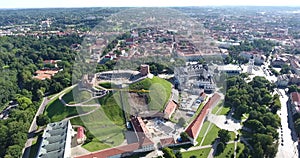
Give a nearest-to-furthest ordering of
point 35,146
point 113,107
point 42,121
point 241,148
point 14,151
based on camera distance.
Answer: point 14,151 < point 241,148 < point 35,146 < point 42,121 < point 113,107

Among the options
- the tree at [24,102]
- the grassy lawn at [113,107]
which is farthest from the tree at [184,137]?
the tree at [24,102]

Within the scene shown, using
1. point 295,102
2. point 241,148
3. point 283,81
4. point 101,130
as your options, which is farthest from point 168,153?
point 283,81

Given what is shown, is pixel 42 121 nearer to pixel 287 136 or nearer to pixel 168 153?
pixel 168 153

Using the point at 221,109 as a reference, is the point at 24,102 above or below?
above

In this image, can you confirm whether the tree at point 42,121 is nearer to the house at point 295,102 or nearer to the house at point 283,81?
the house at point 295,102

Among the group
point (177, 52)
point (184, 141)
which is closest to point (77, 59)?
point (177, 52)

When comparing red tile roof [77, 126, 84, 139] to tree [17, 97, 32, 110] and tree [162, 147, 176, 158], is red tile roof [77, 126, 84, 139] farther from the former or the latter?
tree [17, 97, 32, 110]

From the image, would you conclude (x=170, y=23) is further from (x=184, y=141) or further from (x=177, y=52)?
(x=184, y=141)
